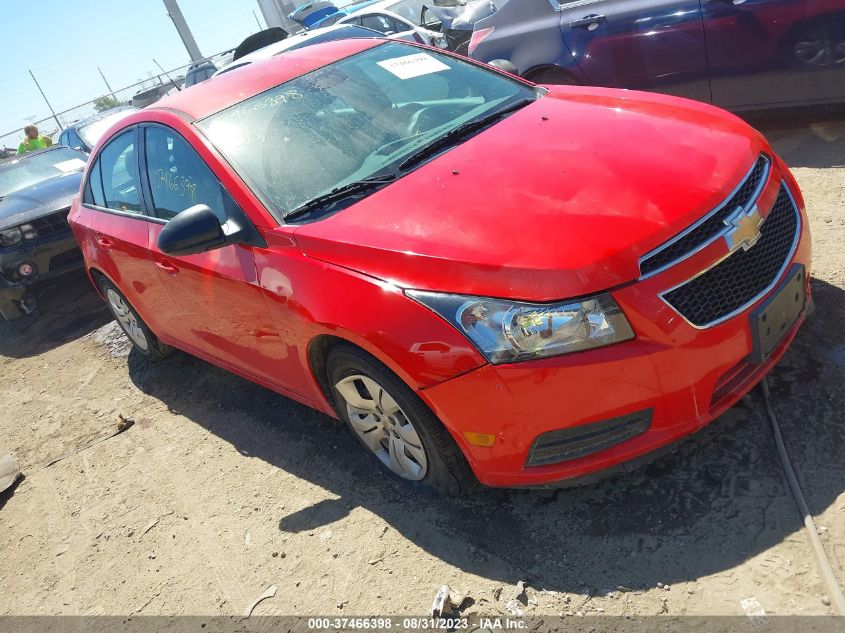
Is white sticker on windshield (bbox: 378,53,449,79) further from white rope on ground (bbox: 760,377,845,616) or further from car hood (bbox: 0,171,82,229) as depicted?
car hood (bbox: 0,171,82,229)

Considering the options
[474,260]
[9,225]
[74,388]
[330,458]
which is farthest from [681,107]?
[9,225]

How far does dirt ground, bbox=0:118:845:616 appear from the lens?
2.24 meters

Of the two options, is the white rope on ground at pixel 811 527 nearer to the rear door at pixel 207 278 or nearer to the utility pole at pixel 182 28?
the rear door at pixel 207 278

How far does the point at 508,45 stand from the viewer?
6059 mm

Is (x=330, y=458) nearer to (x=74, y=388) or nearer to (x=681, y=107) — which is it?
(x=681, y=107)

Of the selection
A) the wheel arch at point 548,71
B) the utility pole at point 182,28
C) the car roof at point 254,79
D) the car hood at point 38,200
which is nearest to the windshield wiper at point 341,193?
the car roof at point 254,79

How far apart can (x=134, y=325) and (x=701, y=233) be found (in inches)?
152

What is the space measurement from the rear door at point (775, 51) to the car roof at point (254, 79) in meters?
2.54

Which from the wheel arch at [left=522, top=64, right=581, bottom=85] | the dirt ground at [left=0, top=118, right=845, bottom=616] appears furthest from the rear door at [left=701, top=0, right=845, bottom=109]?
the wheel arch at [left=522, top=64, right=581, bottom=85]

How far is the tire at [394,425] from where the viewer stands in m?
2.52

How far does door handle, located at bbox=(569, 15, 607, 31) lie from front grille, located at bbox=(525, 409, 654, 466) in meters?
4.20

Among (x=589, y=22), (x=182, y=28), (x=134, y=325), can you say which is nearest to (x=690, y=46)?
(x=589, y=22)

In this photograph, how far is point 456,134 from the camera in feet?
10.4

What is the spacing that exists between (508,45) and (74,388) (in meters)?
4.45
